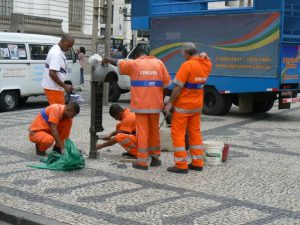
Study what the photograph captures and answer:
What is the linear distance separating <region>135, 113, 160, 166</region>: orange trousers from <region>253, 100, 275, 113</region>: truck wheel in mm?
7710

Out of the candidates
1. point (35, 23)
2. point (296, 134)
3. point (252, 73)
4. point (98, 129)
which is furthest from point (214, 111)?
point (35, 23)

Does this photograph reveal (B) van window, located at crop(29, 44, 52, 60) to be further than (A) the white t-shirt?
Yes

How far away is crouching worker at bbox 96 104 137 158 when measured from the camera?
27.1 feet

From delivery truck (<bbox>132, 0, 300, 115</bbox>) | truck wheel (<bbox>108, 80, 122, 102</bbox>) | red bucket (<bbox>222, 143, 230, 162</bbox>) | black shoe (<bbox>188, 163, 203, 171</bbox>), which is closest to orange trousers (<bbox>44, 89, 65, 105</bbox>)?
black shoe (<bbox>188, 163, 203, 171</bbox>)

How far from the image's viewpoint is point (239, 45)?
45.1 ft

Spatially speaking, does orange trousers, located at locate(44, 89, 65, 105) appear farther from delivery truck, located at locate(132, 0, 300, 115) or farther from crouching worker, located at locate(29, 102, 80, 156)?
delivery truck, located at locate(132, 0, 300, 115)

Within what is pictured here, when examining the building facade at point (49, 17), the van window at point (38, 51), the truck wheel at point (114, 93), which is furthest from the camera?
the building facade at point (49, 17)

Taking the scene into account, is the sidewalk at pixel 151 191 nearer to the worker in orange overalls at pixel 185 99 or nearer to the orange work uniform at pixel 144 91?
the worker in orange overalls at pixel 185 99

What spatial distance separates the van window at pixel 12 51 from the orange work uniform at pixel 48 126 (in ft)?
21.5

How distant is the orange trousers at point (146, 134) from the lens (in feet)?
25.3

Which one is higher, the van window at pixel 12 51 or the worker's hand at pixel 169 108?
the van window at pixel 12 51

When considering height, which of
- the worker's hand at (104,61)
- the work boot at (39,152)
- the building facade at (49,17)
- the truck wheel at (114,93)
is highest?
the building facade at (49,17)

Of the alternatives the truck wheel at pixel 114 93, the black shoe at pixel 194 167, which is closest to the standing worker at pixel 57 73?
the black shoe at pixel 194 167

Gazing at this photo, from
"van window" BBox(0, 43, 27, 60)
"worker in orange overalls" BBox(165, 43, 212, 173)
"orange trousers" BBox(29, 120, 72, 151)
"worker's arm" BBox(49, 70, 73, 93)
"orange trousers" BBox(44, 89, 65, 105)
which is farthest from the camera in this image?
"van window" BBox(0, 43, 27, 60)
